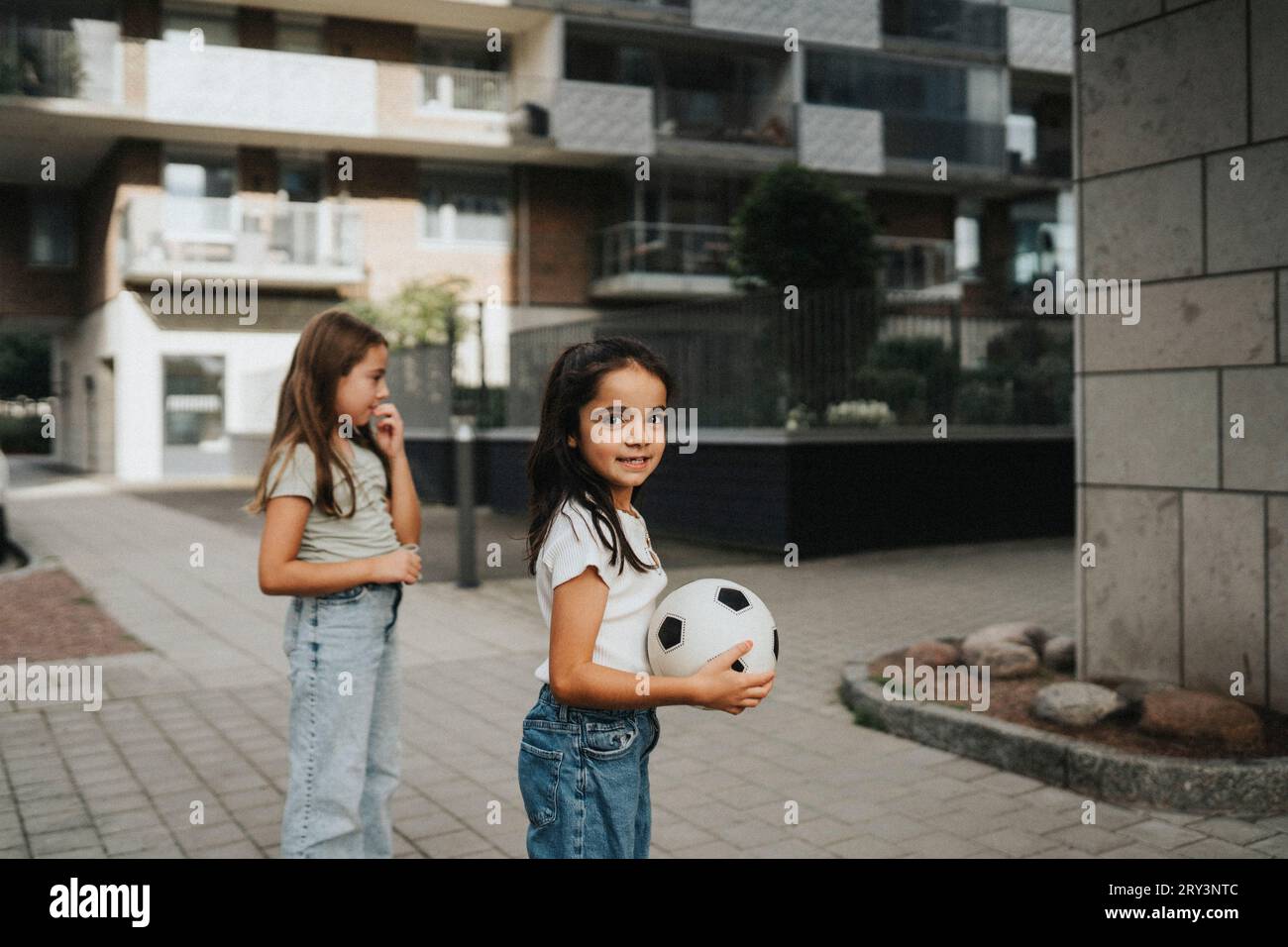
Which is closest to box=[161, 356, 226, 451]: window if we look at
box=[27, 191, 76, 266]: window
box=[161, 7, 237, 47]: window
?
box=[27, 191, 76, 266]: window

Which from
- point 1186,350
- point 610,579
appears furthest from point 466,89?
point 610,579

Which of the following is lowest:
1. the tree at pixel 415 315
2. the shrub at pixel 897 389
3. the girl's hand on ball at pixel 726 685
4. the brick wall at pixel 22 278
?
the girl's hand on ball at pixel 726 685

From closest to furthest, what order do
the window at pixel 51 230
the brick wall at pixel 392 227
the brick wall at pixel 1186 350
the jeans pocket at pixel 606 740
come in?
the jeans pocket at pixel 606 740
the brick wall at pixel 1186 350
the brick wall at pixel 392 227
the window at pixel 51 230

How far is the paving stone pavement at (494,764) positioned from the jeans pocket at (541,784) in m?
1.94

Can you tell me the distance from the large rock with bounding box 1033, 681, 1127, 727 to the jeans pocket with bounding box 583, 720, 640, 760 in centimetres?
333

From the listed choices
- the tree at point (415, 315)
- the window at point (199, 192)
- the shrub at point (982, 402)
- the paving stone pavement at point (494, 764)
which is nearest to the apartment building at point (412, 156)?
the window at point (199, 192)

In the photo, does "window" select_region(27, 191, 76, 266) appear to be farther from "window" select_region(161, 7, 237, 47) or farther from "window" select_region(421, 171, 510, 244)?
"window" select_region(421, 171, 510, 244)

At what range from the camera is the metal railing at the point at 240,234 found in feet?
80.4

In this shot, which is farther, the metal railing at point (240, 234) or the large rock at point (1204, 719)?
the metal railing at point (240, 234)

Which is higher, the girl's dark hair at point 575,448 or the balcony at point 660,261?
the balcony at point 660,261

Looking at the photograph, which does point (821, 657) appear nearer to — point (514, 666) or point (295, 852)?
point (514, 666)

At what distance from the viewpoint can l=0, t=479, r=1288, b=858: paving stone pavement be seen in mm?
4301

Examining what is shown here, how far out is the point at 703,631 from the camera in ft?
7.36

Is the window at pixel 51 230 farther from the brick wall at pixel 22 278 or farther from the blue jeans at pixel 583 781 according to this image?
the blue jeans at pixel 583 781
